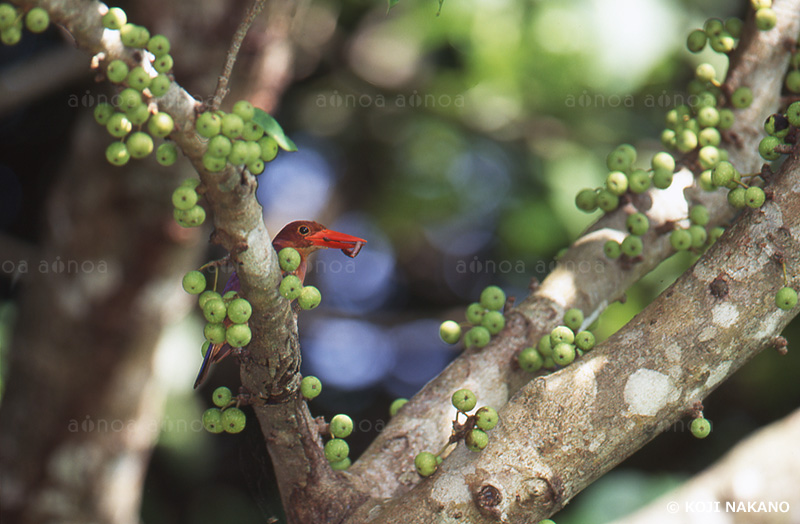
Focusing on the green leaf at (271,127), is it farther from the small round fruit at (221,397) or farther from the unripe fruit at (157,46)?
the small round fruit at (221,397)

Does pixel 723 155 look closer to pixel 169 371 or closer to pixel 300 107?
pixel 169 371

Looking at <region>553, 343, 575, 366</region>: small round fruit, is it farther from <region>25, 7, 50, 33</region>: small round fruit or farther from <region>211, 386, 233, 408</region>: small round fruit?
<region>25, 7, 50, 33</region>: small round fruit

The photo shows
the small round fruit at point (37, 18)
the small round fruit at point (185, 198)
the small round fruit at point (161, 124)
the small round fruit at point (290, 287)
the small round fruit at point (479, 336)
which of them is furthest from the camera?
the small round fruit at point (479, 336)

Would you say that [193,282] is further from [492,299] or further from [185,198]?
[492,299]

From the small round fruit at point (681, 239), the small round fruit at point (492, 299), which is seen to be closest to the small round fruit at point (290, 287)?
the small round fruit at point (492, 299)

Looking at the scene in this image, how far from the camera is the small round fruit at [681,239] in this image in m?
2.20

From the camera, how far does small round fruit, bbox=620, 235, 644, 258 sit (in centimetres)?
222

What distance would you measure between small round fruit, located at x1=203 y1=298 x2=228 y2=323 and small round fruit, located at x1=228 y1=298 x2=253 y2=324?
0.02 meters

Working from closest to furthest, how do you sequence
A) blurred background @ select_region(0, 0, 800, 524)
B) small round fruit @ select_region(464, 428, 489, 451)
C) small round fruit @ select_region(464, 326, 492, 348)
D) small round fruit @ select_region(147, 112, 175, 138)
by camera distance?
small round fruit @ select_region(147, 112, 175, 138) < small round fruit @ select_region(464, 428, 489, 451) < small round fruit @ select_region(464, 326, 492, 348) < blurred background @ select_region(0, 0, 800, 524)

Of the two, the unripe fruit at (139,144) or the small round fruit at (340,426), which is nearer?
the unripe fruit at (139,144)

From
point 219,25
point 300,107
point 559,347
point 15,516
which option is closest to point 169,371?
point 15,516

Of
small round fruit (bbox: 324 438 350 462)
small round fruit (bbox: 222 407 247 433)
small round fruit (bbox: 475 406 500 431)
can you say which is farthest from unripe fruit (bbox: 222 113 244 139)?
small round fruit (bbox: 324 438 350 462)

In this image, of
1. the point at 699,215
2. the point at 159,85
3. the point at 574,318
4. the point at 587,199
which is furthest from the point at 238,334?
the point at 699,215

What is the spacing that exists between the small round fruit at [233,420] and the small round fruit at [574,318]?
0.95m
